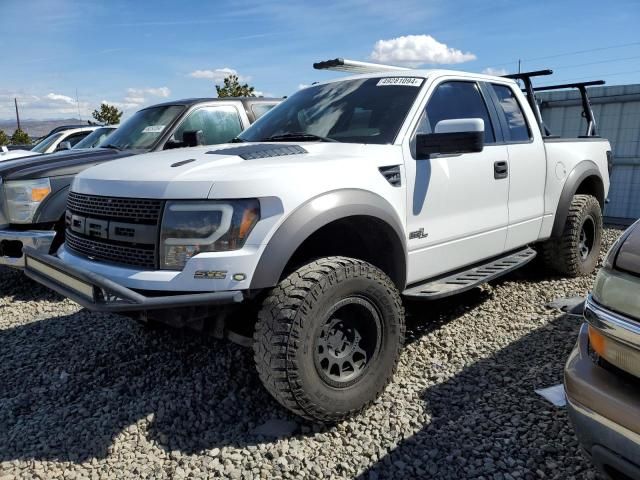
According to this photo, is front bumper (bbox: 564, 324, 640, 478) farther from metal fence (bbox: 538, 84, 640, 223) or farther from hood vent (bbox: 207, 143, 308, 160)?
metal fence (bbox: 538, 84, 640, 223)

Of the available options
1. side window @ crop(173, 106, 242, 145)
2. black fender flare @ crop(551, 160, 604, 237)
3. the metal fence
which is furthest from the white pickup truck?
the metal fence

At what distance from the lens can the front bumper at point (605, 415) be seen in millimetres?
1629

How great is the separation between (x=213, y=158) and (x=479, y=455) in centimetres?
204

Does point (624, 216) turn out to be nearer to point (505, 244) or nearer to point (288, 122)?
point (505, 244)

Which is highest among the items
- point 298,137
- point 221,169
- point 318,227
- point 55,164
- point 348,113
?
point 348,113

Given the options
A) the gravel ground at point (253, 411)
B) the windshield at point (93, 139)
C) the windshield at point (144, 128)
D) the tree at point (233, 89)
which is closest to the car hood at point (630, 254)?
the gravel ground at point (253, 411)

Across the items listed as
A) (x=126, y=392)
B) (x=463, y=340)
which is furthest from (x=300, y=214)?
(x=463, y=340)

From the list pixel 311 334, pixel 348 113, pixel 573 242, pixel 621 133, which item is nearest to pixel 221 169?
pixel 311 334

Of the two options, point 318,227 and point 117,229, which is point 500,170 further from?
point 117,229

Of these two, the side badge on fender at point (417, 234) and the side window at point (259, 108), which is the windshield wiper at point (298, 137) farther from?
the side window at point (259, 108)

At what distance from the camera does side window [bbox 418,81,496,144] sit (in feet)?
11.5

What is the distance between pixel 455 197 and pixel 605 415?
1982mm

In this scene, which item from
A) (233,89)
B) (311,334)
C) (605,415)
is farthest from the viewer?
(233,89)

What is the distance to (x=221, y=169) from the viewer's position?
261cm
